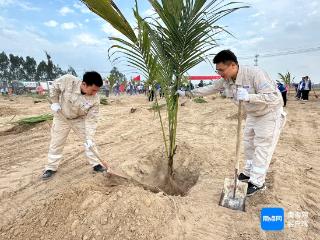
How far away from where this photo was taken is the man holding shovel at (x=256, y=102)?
3.77 meters

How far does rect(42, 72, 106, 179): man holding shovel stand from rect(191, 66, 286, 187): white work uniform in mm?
1791

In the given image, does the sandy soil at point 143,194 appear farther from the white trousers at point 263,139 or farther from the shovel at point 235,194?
the white trousers at point 263,139

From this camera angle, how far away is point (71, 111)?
186 inches

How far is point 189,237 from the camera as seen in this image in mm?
3217

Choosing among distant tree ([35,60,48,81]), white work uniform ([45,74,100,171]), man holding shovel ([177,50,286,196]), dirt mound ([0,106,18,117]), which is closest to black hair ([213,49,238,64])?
man holding shovel ([177,50,286,196])

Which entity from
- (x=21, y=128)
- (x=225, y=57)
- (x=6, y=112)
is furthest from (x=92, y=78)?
(x=6, y=112)

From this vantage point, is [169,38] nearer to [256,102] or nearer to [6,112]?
[256,102]

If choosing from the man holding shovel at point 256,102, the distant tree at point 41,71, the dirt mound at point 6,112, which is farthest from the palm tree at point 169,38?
the distant tree at point 41,71

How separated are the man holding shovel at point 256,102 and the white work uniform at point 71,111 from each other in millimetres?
1363

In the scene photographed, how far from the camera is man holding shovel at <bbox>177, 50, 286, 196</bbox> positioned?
3766 millimetres

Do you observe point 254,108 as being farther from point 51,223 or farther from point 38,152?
point 38,152

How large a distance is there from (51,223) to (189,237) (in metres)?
1.39

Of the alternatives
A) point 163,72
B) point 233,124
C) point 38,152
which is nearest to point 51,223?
point 163,72

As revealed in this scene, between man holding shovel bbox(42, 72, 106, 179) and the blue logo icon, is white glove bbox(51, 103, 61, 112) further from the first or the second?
the blue logo icon
